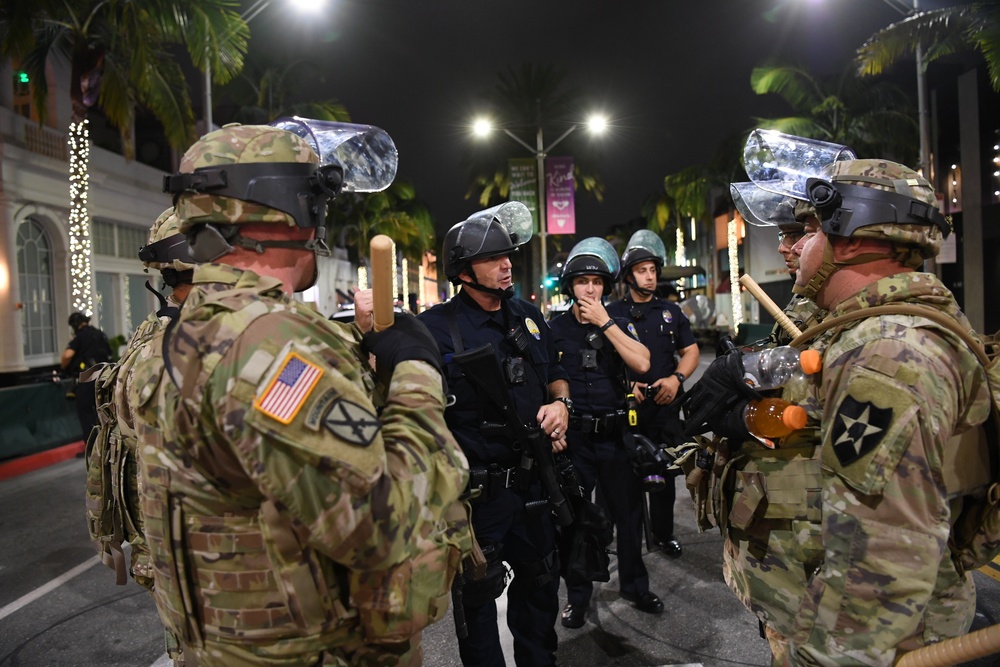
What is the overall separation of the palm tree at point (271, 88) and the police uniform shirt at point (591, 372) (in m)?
19.2

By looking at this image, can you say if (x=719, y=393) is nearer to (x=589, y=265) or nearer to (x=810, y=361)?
(x=810, y=361)

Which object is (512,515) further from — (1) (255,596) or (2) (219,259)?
(2) (219,259)

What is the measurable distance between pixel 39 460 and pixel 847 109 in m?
20.5

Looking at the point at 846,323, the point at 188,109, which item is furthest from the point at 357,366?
the point at 188,109

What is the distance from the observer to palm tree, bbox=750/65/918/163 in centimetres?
1814

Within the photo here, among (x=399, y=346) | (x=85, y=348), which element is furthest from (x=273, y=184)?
(x=85, y=348)

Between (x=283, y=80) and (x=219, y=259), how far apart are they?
76.6ft

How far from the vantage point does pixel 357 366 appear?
1523mm

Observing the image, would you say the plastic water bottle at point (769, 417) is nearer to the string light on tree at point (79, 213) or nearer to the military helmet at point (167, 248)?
the military helmet at point (167, 248)

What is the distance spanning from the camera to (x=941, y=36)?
11484 mm

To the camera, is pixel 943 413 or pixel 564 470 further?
pixel 564 470

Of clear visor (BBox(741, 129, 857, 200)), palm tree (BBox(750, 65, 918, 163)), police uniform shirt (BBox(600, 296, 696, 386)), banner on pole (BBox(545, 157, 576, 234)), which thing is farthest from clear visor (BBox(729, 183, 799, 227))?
banner on pole (BBox(545, 157, 576, 234))

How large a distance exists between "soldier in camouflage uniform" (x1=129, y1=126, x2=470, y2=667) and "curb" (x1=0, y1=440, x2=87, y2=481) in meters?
8.43

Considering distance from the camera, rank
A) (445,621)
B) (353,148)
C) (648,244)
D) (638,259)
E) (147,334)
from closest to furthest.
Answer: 1. (353,148)
2. (147,334)
3. (445,621)
4. (638,259)
5. (648,244)
